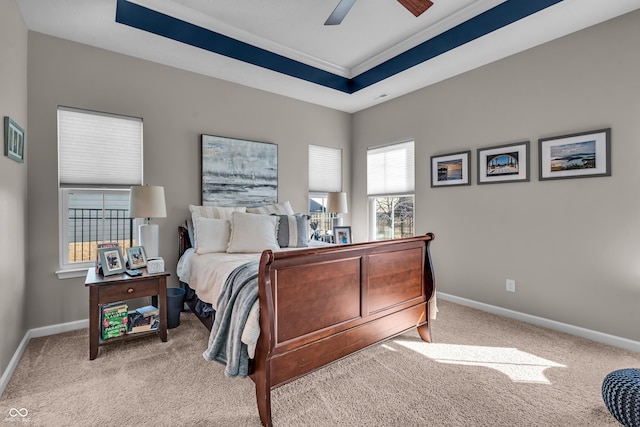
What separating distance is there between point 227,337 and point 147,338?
133 centimetres

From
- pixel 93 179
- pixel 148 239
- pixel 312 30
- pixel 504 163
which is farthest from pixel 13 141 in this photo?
pixel 504 163

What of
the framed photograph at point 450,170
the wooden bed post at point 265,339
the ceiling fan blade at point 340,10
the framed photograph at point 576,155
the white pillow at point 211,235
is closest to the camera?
the wooden bed post at point 265,339

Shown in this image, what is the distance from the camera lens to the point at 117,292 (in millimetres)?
2541

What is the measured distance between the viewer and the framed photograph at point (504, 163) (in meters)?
3.27

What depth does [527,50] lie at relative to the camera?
3221 millimetres

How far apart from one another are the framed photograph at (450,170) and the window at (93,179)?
3.48m

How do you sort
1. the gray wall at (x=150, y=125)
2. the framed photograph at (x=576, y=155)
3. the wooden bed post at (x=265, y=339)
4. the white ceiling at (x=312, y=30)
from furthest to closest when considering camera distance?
1. the gray wall at (x=150, y=125)
2. the framed photograph at (x=576, y=155)
3. the white ceiling at (x=312, y=30)
4. the wooden bed post at (x=265, y=339)

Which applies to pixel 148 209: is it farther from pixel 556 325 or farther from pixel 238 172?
pixel 556 325

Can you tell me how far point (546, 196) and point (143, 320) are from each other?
394 cm

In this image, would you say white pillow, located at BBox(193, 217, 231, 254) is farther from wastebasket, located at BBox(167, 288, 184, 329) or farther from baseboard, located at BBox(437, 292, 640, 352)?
baseboard, located at BBox(437, 292, 640, 352)

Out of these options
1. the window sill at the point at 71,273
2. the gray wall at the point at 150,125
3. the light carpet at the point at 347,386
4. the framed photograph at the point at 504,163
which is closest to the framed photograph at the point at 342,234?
the gray wall at the point at 150,125

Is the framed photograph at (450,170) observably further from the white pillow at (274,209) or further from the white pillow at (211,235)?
the white pillow at (211,235)

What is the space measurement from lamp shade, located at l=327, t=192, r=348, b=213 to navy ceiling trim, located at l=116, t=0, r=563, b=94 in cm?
146

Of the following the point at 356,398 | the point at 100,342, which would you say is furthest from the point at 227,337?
the point at 100,342
